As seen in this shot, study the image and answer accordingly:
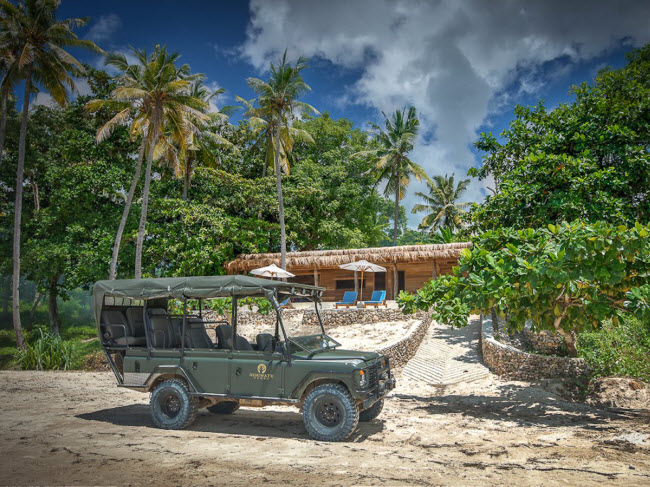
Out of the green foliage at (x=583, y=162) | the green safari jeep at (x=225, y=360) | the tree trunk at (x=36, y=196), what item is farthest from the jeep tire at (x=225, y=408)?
the tree trunk at (x=36, y=196)

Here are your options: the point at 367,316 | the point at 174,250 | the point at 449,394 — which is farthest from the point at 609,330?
the point at 174,250

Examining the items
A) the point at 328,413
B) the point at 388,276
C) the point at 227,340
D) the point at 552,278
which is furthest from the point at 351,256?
the point at 328,413

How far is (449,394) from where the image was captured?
11664mm

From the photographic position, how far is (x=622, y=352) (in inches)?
404

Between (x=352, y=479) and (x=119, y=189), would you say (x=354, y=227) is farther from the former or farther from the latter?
(x=352, y=479)

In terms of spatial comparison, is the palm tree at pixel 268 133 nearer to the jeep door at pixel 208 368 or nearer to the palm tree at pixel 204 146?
the palm tree at pixel 204 146

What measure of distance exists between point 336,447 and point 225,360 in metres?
2.35

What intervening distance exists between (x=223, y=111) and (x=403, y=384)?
23.7 metres

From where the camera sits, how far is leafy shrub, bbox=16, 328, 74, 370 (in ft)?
59.2

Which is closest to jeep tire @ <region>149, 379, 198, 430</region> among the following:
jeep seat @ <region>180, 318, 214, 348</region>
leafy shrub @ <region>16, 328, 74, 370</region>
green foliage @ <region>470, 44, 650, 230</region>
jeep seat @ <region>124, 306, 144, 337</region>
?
jeep seat @ <region>180, 318, 214, 348</region>

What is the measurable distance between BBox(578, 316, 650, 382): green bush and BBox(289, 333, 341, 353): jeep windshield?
21.0ft

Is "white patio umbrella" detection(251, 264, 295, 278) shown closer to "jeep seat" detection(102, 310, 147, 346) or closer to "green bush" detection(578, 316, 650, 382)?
"jeep seat" detection(102, 310, 147, 346)

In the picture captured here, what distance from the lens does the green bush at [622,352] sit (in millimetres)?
9656

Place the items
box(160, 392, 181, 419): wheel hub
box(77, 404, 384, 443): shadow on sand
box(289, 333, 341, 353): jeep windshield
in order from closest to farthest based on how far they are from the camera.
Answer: box(289, 333, 341, 353): jeep windshield < box(77, 404, 384, 443): shadow on sand < box(160, 392, 181, 419): wheel hub
